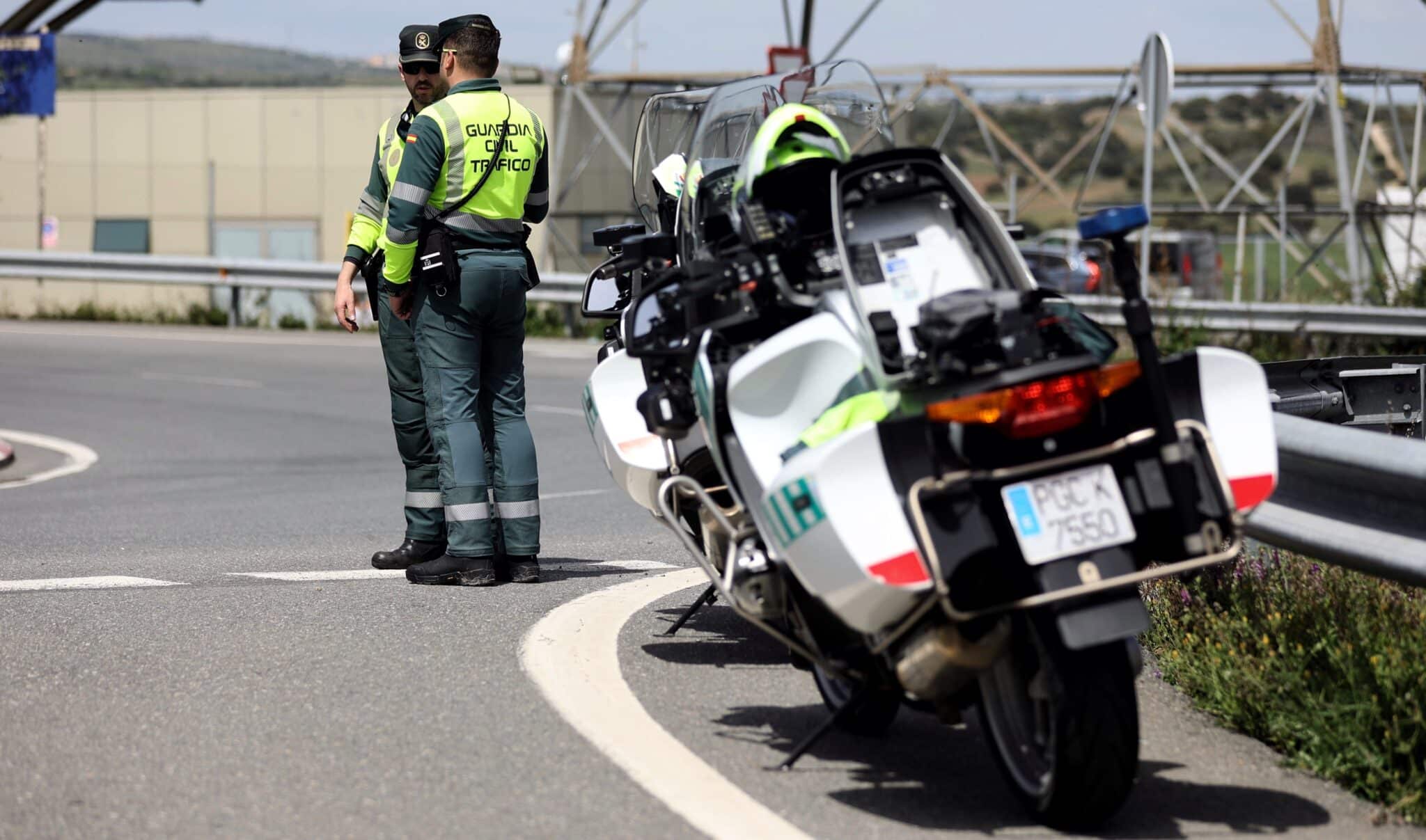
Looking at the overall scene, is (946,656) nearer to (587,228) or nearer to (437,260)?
(437,260)

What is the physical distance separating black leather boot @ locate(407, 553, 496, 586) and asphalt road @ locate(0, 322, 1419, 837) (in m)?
0.07

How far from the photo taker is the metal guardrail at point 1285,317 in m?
18.3

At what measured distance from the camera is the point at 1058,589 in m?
3.84

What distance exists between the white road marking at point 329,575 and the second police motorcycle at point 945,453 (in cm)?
273

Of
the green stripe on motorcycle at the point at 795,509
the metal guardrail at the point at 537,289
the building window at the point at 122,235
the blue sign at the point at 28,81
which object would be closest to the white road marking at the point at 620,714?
the green stripe on motorcycle at the point at 795,509

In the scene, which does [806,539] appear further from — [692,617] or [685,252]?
[692,617]

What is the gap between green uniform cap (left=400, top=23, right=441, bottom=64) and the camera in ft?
24.3

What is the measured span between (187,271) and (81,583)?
60.2ft

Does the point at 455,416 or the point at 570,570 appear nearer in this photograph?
the point at 455,416

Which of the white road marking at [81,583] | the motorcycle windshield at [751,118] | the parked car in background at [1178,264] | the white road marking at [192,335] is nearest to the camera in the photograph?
the motorcycle windshield at [751,118]

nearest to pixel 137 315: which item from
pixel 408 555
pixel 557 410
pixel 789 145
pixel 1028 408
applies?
pixel 557 410

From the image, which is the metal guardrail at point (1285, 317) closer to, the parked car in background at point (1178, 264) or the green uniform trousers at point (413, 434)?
the parked car in background at point (1178, 264)

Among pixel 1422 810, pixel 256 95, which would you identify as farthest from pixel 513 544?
pixel 256 95

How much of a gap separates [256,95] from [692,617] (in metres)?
30.1
